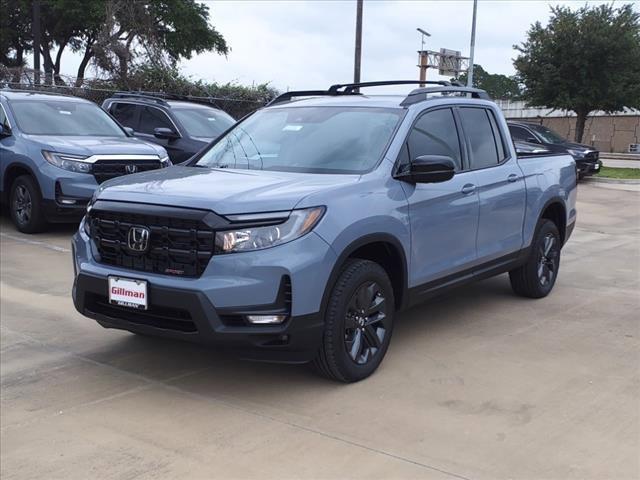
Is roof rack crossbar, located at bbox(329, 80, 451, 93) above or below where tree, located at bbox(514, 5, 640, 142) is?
below

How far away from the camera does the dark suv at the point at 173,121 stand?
11337 mm

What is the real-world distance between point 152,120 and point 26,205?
11.6 ft

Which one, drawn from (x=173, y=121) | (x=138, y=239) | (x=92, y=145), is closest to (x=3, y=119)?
(x=92, y=145)

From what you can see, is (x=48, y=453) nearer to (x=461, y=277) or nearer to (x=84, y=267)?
(x=84, y=267)

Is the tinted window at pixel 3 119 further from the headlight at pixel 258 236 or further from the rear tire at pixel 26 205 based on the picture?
the headlight at pixel 258 236

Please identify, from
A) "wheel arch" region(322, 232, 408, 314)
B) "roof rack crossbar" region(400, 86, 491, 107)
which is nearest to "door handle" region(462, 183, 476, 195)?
"roof rack crossbar" region(400, 86, 491, 107)

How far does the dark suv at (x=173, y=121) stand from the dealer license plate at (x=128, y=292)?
6984mm

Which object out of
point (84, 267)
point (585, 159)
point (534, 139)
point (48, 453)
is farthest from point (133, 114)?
point (585, 159)

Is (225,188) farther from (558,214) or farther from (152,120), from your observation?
(152,120)

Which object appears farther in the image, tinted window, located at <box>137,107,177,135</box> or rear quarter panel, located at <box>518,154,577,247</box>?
tinted window, located at <box>137,107,177,135</box>

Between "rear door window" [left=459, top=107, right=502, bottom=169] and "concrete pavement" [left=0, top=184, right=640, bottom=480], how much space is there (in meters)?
1.35

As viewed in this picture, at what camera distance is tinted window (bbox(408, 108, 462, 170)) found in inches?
197

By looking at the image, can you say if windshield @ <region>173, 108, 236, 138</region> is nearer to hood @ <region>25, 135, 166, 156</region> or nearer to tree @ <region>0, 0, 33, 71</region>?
hood @ <region>25, 135, 166, 156</region>

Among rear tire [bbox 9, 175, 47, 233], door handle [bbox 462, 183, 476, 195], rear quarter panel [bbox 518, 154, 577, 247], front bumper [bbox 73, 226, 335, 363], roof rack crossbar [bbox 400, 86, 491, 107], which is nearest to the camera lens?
front bumper [bbox 73, 226, 335, 363]
